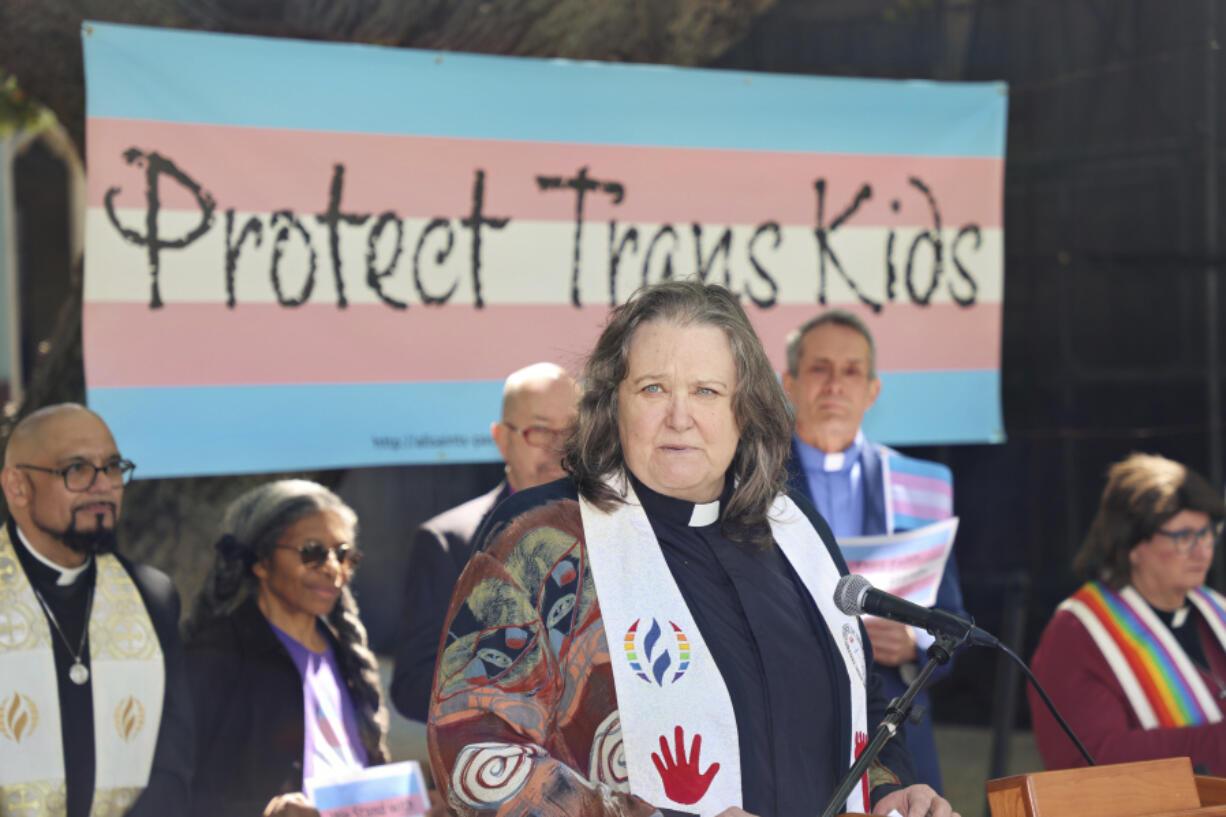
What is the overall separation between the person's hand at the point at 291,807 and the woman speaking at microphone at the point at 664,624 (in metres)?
1.50

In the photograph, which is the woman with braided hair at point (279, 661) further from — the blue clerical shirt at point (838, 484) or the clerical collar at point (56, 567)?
the blue clerical shirt at point (838, 484)

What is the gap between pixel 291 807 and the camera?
10.9 ft

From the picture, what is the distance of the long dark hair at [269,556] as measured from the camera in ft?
12.1

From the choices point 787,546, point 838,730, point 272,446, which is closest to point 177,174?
point 272,446

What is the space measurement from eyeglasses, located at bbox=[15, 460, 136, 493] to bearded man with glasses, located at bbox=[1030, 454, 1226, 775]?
2638mm

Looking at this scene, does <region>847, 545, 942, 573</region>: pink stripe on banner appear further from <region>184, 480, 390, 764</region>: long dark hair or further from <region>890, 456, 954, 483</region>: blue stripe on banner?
<region>184, 480, 390, 764</region>: long dark hair

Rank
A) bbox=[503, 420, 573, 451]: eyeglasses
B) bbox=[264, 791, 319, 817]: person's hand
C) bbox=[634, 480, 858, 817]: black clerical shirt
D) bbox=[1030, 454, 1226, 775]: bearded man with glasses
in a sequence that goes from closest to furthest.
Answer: bbox=[634, 480, 858, 817]: black clerical shirt, bbox=[264, 791, 319, 817]: person's hand, bbox=[503, 420, 573, 451]: eyeglasses, bbox=[1030, 454, 1226, 775]: bearded man with glasses

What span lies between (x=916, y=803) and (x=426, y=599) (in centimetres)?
178

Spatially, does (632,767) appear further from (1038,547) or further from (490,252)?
(1038,547)

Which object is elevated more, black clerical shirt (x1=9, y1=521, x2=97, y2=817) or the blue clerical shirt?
the blue clerical shirt

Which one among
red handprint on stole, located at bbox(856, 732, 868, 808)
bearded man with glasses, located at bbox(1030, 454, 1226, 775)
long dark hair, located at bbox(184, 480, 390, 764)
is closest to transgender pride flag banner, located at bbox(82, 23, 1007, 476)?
long dark hair, located at bbox(184, 480, 390, 764)

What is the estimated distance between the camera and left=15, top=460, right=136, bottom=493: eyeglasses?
10.9 feet

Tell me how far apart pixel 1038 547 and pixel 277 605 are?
3858 millimetres

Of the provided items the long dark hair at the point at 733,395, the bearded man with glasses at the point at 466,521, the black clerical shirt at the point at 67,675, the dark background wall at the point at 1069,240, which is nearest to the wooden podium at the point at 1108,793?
the long dark hair at the point at 733,395
